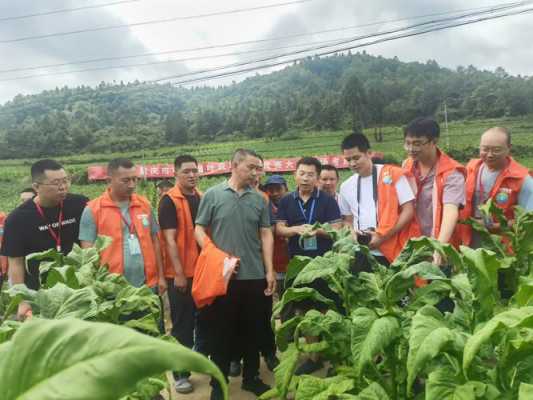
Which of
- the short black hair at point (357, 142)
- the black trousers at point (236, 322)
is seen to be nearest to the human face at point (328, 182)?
the short black hair at point (357, 142)

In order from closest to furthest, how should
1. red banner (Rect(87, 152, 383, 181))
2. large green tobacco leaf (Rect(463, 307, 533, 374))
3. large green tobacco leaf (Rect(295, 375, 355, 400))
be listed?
large green tobacco leaf (Rect(463, 307, 533, 374))
large green tobacco leaf (Rect(295, 375, 355, 400))
red banner (Rect(87, 152, 383, 181))

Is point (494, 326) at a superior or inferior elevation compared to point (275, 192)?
inferior

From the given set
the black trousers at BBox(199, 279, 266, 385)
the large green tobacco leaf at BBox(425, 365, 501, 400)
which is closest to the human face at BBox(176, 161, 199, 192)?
the black trousers at BBox(199, 279, 266, 385)

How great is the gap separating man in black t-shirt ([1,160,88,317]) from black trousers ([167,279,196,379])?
811 millimetres

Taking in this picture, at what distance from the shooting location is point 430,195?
105 inches

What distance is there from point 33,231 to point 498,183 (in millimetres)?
2811

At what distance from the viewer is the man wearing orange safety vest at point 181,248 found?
307 centimetres

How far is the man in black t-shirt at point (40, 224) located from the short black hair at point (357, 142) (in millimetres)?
1798

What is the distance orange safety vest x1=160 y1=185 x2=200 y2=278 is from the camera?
3.17 metres

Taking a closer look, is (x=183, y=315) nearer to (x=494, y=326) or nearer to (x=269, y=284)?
(x=269, y=284)

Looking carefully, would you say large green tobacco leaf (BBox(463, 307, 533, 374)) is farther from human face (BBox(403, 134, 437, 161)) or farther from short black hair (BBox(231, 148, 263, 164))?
short black hair (BBox(231, 148, 263, 164))

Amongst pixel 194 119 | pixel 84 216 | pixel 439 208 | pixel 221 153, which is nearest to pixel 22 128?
pixel 194 119

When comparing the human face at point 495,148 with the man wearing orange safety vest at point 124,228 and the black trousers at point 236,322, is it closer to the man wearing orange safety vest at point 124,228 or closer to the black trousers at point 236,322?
the black trousers at point 236,322

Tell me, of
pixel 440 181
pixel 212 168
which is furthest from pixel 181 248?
pixel 212 168
